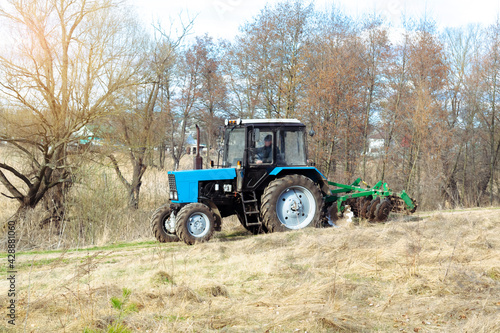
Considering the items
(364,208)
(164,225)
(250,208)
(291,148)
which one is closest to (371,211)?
(364,208)

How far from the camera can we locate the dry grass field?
13.6 ft

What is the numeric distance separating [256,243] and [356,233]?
172cm

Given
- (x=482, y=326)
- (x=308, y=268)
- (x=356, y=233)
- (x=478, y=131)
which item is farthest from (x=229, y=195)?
(x=478, y=131)

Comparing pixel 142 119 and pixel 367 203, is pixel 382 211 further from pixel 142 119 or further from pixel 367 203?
pixel 142 119

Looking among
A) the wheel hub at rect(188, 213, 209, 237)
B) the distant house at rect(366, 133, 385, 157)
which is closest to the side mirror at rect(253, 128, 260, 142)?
the wheel hub at rect(188, 213, 209, 237)

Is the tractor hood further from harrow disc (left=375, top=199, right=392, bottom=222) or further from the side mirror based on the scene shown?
harrow disc (left=375, top=199, right=392, bottom=222)

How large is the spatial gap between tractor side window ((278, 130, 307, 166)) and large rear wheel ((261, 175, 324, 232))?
1.26ft

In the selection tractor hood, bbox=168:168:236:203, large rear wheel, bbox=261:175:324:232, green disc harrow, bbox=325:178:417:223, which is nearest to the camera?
tractor hood, bbox=168:168:236:203

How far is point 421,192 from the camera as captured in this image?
67.2ft

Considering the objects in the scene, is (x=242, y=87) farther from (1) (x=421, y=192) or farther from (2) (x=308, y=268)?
(2) (x=308, y=268)

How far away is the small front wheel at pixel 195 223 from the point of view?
8.31 meters

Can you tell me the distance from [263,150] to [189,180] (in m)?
1.58

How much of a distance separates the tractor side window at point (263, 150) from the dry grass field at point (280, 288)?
6.19 ft

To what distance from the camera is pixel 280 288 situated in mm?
5137
